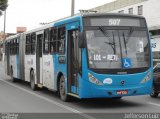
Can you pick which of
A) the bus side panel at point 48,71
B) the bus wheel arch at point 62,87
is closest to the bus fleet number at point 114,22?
the bus wheel arch at point 62,87

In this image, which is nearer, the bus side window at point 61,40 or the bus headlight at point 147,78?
the bus headlight at point 147,78

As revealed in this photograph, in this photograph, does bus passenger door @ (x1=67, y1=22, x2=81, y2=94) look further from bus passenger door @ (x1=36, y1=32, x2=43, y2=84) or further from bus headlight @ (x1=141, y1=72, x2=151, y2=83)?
bus passenger door @ (x1=36, y1=32, x2=43, y2=84)

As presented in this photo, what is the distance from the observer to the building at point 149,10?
128 ft

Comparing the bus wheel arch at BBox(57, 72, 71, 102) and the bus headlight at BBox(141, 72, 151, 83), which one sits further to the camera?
the bus wheel arch at BBox(57, 72, 71, 102)

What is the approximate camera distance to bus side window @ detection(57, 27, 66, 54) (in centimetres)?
A: 1445

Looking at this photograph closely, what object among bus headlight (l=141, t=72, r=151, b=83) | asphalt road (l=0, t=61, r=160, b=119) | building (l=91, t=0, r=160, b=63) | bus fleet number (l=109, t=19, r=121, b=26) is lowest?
asphalt road (l=0, t=61, r=160, b=119)

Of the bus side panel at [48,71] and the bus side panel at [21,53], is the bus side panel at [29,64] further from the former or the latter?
the bus side panel at [48,71]

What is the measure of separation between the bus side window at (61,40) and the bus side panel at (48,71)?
1148mm

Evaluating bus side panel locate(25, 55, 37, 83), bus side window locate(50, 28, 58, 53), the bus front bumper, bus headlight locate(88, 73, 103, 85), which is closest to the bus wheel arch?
bus side window locate(50, 28, 58, 53)

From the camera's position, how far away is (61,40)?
14.7 m

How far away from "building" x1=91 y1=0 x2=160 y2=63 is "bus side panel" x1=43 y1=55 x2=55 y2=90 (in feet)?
73.3

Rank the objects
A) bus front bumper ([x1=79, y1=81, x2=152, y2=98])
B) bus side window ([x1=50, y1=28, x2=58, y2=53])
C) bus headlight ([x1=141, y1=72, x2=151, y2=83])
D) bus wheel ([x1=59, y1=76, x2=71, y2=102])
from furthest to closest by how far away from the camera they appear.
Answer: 1. bus side window ([x1=50, y1=28, x2=58, y2=53])
2. bus wheel ([x1=59, y1=76, x2=71, y2=102])
3. bus headlight ([x1=141, y1=72, x2=151, y2=83])
4. bus front bumper ([x1=79, y1=81, x2=152, y2=98])

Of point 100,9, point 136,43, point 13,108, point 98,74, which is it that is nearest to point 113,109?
point 98,74

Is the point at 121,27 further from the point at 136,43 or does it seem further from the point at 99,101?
the point at 99,101
